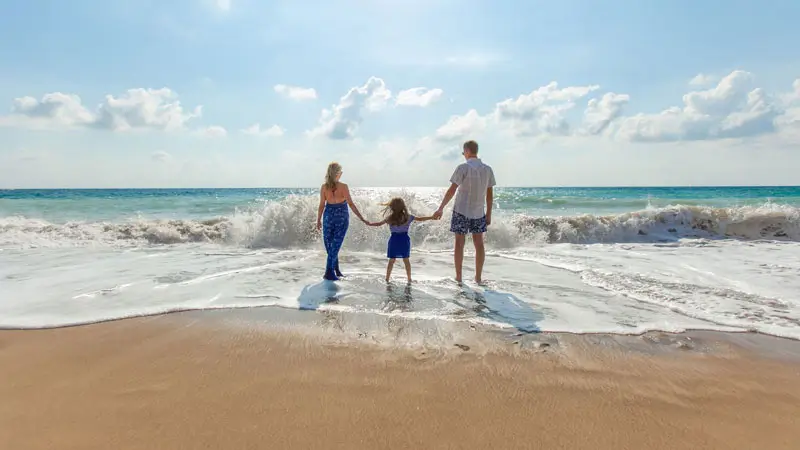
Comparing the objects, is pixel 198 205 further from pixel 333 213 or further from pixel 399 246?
pixel 399 246

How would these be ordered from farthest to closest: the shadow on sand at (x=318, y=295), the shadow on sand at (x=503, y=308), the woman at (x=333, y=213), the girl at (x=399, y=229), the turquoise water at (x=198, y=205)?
the turquoise water at (x=198, y=205) → the woman at (x=333, y=213) → the girl at (x=399, y=229) → the shadow on sand at (x=318, y=295) → the shadow on sand at (x=503, y=308)

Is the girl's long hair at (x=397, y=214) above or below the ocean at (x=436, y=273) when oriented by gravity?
above

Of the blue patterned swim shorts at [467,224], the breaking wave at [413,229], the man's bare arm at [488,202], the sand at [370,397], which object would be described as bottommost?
the sand at [370,397]

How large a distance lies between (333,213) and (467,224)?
6.67ft

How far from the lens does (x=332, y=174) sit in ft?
20.0

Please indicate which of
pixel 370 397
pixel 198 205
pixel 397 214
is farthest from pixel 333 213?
pixel 198 205

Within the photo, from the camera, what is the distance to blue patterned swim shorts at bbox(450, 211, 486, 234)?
603 centimetres

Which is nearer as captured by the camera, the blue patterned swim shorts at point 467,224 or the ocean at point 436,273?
the ocean at point 436,273

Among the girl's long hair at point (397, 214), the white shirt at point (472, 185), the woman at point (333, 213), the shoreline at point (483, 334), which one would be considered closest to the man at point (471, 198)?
the white shirt at point (472, 185)

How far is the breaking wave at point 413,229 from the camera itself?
10.9 m

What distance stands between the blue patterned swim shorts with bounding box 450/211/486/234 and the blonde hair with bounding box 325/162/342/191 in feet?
6.01

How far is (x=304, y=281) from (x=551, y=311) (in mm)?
3374

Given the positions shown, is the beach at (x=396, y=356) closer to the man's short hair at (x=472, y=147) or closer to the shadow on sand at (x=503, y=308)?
the shadow on sand at (x=503, y=308)

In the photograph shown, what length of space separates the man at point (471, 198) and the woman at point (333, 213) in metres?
1.43
